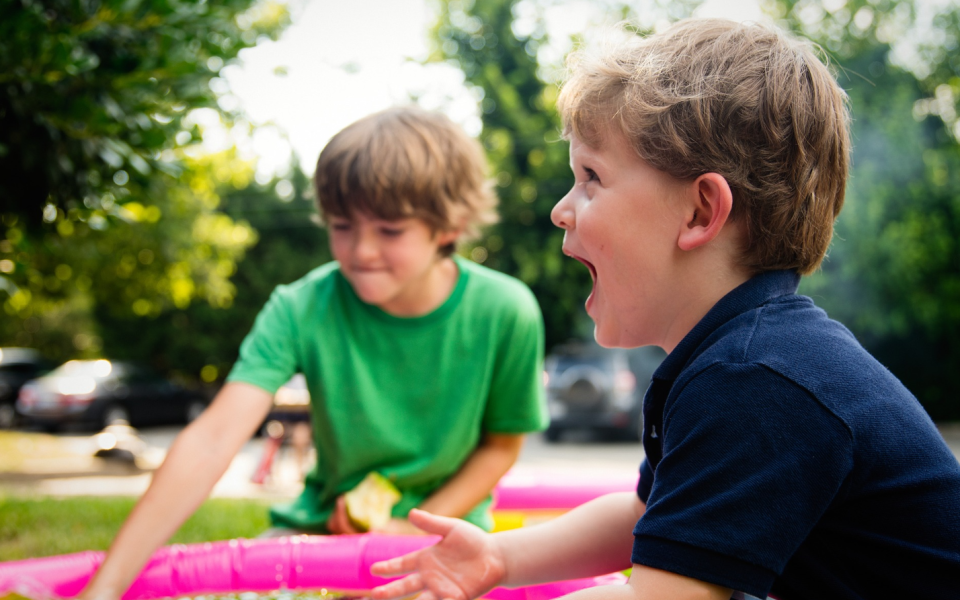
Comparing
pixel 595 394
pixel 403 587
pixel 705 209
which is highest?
pixel 705 209

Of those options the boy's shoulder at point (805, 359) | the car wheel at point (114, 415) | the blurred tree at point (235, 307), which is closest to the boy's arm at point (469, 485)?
the boy's shoulder at point (805, 359)

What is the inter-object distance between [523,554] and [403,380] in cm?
96

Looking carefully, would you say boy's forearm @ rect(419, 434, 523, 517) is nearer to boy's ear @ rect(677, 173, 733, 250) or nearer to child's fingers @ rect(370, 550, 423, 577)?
child's fingers @ rect(370, 550, 423, 577)

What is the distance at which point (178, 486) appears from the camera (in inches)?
67.1

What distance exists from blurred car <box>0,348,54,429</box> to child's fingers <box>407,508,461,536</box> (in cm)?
1729

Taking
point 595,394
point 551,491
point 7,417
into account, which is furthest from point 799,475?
point 7,417

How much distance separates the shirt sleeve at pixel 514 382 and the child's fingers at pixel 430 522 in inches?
38.3

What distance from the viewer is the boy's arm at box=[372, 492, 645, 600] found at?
137 centimetres

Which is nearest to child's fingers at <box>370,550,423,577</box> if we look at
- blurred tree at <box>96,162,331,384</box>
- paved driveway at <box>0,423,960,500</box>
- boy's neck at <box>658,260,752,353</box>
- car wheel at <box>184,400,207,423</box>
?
boy's neck at <box>658,260,752,353</box>

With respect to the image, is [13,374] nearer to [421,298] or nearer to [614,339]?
[421,298]

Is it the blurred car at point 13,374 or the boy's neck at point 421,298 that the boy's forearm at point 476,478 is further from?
the blurred car at point 13,374

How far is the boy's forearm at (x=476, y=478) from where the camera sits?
2.22m

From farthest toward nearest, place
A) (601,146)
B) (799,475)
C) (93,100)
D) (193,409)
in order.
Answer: (193,409)
(93,100)
(601,146)
(799,475)

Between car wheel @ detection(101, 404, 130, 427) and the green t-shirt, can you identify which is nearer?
the green t-shirt
